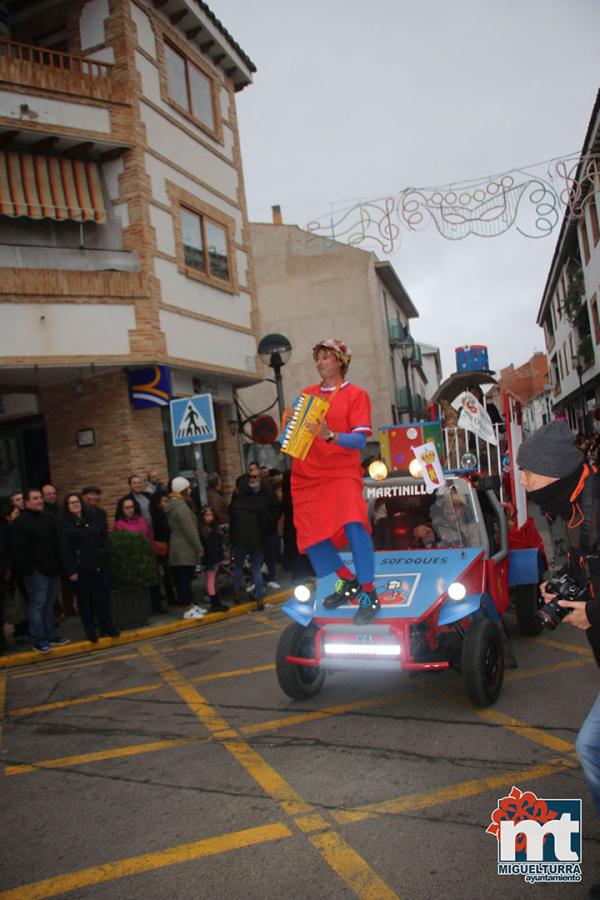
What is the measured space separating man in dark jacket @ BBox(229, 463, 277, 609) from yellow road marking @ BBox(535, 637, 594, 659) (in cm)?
431

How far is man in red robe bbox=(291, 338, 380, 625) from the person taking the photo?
5.18m

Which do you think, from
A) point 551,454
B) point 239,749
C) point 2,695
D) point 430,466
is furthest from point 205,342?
point 551,454

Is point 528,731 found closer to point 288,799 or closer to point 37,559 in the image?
point 288,799

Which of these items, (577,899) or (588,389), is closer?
(577,899)

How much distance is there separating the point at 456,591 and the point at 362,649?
0.79 meters

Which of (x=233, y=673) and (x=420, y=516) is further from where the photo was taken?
(x=233, y=673)

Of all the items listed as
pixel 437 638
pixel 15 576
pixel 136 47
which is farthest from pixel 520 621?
pixel 136 47

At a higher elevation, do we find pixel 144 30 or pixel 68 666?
pixel 144 30

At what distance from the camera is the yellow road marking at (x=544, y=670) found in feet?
18.6

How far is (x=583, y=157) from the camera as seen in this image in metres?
9.60

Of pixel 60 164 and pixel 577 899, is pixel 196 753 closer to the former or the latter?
pixel 577 899

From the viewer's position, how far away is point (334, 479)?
17.1ft

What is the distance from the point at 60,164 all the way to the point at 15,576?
8.15 m

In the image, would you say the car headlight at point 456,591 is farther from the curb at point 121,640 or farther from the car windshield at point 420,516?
the curb at point 121,640
